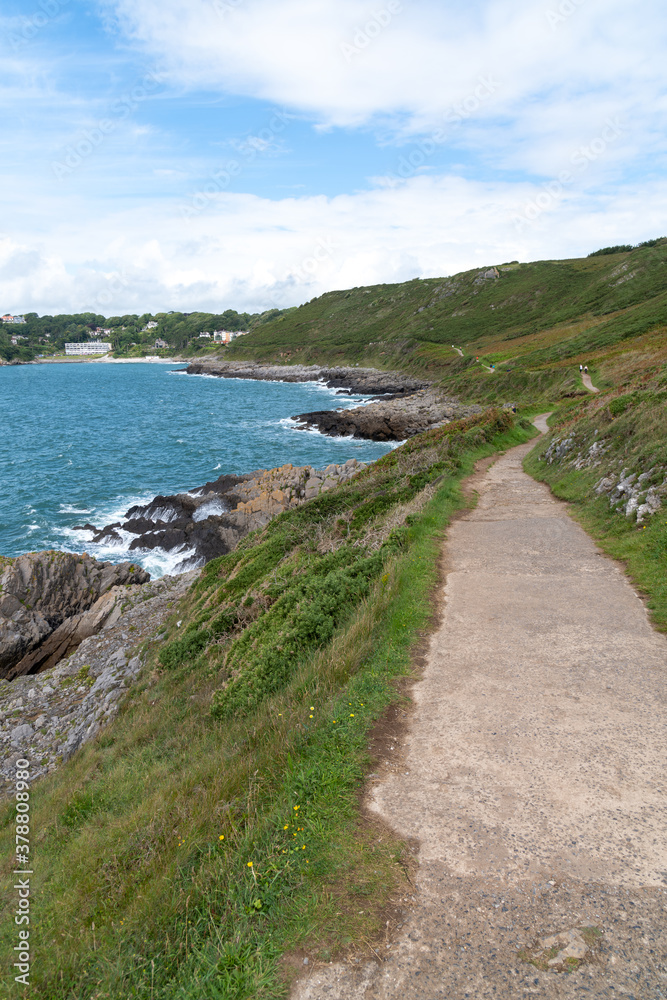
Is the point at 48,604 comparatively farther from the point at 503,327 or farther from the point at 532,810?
the point at 503,327

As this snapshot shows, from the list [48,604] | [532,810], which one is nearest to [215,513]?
[48,604]

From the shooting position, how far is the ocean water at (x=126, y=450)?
32.8 metres

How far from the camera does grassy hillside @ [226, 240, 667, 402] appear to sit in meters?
59.1

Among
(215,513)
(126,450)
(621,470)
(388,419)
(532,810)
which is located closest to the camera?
(532,810)

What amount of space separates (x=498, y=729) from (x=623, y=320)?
3060 inches

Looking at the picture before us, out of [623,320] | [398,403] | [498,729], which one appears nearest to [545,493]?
[498,729]

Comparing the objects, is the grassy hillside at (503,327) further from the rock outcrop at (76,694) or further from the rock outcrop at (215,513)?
the rock outcrop at (76,694)

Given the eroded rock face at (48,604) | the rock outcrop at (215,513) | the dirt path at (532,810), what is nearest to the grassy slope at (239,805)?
the dirt path at (532,810)

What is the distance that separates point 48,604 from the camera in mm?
19453

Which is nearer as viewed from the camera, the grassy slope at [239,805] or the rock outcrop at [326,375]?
the grassy slope at [239,805]

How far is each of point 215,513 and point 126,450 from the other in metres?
27.5

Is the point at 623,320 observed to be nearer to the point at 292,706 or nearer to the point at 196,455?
the point at 196,455

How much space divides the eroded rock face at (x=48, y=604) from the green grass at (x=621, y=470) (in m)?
15.8

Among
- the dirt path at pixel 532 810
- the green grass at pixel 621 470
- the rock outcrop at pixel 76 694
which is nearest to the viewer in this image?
the dirt path at pixel 532 810
